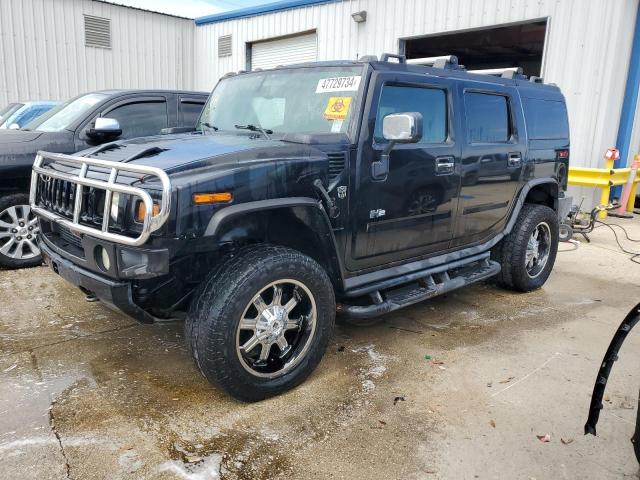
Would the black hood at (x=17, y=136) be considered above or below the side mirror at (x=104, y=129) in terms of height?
below

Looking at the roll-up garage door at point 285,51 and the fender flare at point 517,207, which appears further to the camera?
the roll-up garage door at point 285,51

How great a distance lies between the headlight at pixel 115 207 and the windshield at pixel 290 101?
4.05 ft

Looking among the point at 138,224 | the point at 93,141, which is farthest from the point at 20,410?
the point at 93,141

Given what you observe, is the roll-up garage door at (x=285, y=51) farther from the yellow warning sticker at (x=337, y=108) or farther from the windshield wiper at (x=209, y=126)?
the yellow warning sticker at (x=337, y=108)

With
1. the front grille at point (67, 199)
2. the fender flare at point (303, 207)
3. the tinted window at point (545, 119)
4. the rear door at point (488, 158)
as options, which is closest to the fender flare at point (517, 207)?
the rear door at point (488, 158)

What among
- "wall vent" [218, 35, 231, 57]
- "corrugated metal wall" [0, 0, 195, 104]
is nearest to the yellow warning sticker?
"corrugated metal wall" [0, 0, 195, 104]

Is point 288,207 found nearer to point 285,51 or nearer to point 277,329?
point 277,329

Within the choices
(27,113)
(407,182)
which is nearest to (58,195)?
(407,182)

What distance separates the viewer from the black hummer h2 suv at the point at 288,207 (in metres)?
2.79

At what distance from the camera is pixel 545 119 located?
17.2ft

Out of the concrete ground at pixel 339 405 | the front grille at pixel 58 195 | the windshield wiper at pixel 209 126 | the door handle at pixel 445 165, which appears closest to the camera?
the concrete ground at pixel 339 405

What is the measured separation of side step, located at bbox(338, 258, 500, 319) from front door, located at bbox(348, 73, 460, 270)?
246mm

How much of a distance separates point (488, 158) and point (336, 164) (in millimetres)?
1771

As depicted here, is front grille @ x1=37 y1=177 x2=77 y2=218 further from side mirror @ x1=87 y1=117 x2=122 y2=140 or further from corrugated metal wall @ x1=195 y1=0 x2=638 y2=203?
corrugated metal wall @ x1=195 y1=0 x2=638 y2=203
